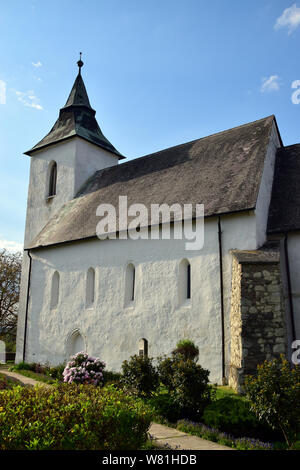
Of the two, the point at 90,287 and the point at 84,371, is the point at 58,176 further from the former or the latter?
the point at 84,371

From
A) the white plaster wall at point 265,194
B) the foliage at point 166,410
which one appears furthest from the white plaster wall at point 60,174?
the foliage at point 166,410

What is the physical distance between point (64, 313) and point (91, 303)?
5.80 feet

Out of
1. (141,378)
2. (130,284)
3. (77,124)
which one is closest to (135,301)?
(130,284)

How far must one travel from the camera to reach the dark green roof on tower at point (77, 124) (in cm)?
2325

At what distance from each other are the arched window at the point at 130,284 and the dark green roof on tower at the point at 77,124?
1027 cm

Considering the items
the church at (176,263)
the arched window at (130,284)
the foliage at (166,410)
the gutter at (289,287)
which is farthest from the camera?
the arched window at (130,284)

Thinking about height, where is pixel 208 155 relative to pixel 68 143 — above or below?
below

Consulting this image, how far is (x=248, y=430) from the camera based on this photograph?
717cm

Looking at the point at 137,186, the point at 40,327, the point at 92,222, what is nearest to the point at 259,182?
the point at 137,186

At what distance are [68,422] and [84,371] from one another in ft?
23.7

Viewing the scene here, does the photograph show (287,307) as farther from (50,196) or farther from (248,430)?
(50,196)

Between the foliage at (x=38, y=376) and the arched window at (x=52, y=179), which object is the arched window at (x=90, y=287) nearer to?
the foliage at (x=38, y=376)

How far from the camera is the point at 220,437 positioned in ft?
22.7

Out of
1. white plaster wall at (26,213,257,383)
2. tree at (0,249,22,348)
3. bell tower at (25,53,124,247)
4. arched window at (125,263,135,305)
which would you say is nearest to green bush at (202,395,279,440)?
white plaster wall at (26,213,257,383)
